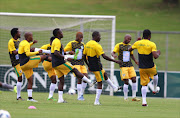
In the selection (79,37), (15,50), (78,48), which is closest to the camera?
(15,50)

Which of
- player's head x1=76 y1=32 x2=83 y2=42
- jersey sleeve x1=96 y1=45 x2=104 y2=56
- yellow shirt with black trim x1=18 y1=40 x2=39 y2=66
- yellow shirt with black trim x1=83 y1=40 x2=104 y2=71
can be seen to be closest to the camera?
jersey sleeve x1=96 y1=45 x2=104 y2=56

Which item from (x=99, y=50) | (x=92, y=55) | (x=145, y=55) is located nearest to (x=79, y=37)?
(x=92, y=55)

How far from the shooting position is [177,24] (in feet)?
111

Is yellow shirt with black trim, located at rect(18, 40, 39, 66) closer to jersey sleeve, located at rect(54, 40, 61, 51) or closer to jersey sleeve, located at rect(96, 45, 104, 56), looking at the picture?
jersey sleeve, located at rect(54, 40, 61, 51)

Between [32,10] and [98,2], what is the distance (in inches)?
241

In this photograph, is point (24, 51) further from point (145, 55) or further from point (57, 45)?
point (145, 55)

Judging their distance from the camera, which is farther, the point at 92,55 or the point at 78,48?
the point at 78,48

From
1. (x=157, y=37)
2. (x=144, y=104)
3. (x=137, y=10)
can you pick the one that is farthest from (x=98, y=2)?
(x=144, y=104)

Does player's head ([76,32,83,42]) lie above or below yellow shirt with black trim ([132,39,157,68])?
above

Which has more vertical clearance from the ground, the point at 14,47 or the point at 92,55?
the point at 14,47

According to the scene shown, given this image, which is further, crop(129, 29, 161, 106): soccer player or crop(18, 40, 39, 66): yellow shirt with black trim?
crop(18, 40, 39, 66): yellow shirt with black trim

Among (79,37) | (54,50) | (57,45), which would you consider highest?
(79,37)

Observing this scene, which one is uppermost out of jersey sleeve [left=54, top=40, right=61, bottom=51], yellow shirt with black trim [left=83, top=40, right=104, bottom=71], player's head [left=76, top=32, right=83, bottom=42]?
player's head [left=76, top=32, right=83, bottom=42]

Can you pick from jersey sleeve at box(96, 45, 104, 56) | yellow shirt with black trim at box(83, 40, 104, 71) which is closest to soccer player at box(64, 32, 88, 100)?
yellow shirt with black trim at box(83, 40, 104, 71)
